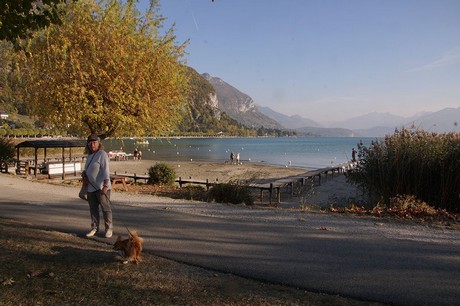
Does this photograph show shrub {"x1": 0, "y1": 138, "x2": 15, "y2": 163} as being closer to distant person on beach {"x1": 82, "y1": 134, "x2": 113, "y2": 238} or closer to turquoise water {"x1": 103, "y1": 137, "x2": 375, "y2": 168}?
turquoise water {"x1": 103, "y1": 137, "x2": 375, "y2": 168}

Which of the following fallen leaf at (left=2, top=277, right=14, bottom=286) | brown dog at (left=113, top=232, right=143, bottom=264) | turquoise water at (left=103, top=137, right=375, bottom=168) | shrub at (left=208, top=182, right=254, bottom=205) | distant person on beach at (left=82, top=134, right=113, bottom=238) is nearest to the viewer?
fallen leaf at (left=2, top=277, right=14, bottom=286)

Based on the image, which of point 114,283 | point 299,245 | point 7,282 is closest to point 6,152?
point 7,282

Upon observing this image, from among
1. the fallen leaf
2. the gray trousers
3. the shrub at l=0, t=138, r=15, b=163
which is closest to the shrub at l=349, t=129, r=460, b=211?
the gray trousers

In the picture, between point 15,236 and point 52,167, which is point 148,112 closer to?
point 52,167

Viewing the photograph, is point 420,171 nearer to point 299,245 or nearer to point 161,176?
point 299,245

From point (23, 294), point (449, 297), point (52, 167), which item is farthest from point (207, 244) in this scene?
point (52, 167)

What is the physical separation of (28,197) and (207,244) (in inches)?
306

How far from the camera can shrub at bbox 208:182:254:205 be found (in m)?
13.4

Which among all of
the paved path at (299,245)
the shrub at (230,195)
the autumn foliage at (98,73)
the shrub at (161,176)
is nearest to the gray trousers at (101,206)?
the paved path at (299,245)

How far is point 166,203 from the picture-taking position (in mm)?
11609

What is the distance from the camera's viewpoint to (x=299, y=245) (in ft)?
22.3

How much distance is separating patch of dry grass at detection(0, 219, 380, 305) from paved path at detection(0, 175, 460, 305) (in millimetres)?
371

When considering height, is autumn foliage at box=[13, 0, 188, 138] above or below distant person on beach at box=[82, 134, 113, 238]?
above

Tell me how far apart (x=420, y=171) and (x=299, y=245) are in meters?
6.69
